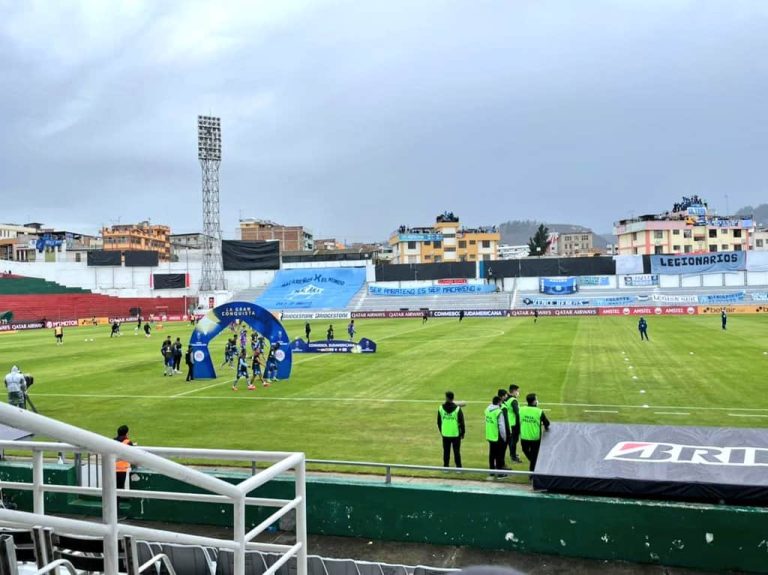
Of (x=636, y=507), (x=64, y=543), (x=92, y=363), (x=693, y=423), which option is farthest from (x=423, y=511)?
(x=92, y=363)

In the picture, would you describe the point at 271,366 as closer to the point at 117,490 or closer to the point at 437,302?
the point at 117,490

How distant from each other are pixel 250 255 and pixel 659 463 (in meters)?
90.4

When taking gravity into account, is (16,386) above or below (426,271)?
below

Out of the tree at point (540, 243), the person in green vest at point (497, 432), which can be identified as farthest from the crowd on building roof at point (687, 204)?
the person in green vest at point (497, 432)

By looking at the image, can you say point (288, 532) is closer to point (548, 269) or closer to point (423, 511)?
point (423, 511)

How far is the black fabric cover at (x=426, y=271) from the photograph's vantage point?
283ft

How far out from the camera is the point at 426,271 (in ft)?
286

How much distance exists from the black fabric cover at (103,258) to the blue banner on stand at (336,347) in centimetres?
6799

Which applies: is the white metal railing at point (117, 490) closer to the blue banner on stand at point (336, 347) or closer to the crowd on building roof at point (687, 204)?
the blue banner on stand at point (336, 347)

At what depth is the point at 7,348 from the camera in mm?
42812

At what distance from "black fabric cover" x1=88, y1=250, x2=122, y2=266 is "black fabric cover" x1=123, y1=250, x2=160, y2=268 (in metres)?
1.50

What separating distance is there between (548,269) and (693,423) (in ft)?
225

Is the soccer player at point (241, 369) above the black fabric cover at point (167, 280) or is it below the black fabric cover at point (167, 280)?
below

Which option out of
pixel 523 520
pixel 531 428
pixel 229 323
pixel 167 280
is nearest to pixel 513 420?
pixel 531 428
